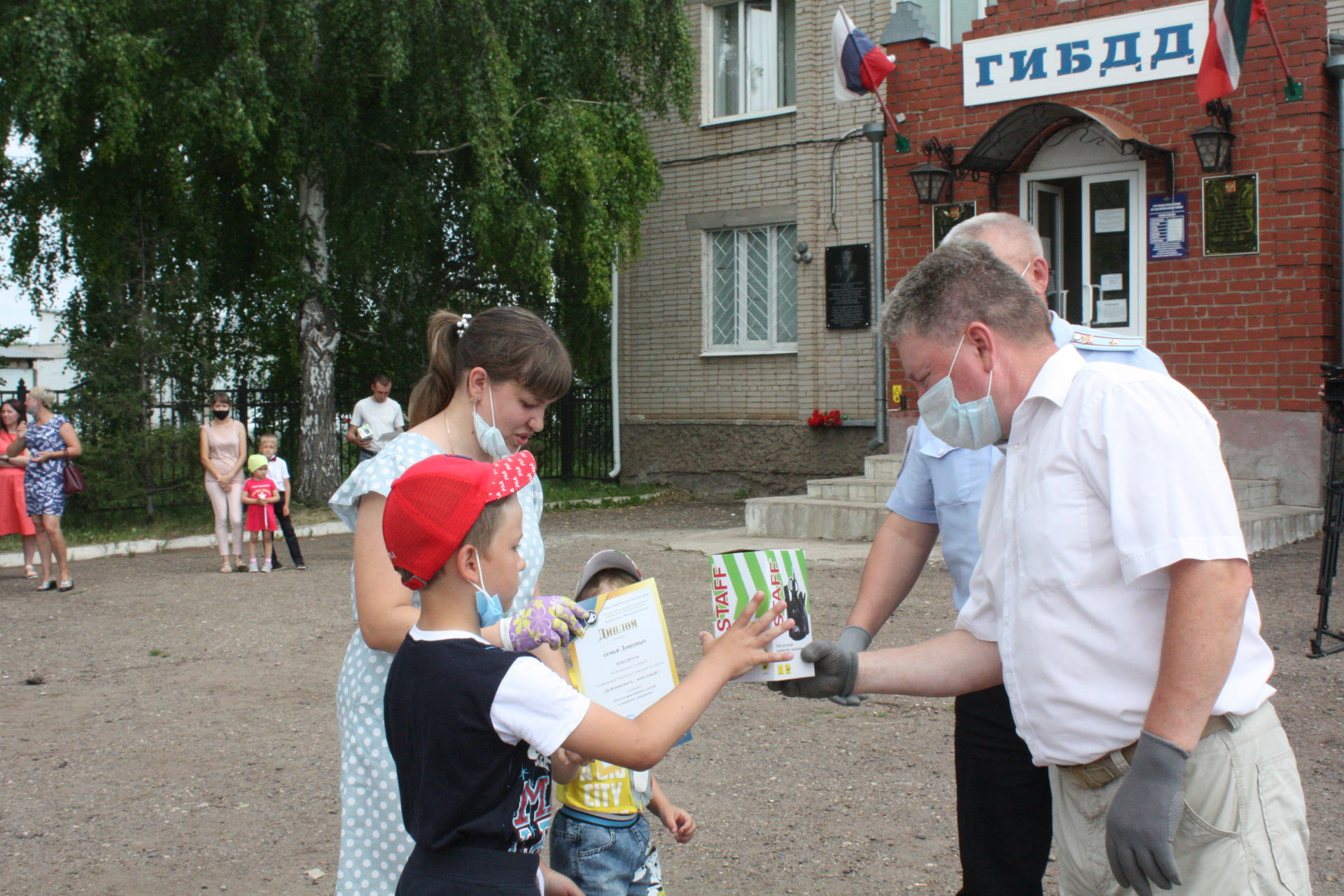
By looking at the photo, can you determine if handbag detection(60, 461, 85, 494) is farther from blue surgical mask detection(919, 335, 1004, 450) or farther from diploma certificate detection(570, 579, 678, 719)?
blue surgical mask detection(919, 335, 1004, 450)

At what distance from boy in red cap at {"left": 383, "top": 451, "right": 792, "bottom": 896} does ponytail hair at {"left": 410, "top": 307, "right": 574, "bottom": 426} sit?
19.2 inches

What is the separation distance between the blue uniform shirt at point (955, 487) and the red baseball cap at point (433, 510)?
3.82 feet

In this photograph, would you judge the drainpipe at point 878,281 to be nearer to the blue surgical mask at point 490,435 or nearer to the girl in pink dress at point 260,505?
the girl in pink dress at point 260,505

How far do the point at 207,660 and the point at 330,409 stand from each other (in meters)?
9.30

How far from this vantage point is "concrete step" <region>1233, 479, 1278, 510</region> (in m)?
11.5

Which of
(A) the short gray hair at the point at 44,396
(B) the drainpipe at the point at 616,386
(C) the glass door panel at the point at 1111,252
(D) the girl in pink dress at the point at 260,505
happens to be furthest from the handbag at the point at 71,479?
(C) the glass door panel at the point at 1111,252

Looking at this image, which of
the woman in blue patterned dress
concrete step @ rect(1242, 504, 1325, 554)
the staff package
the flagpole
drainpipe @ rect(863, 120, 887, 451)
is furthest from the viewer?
drainpipe @ rect(863, 120, 887, 451)

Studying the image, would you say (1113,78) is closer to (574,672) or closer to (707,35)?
(707,35)

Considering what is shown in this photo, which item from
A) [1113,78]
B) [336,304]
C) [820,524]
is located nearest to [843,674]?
[820,524]

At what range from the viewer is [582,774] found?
2.93m

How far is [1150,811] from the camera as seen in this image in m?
1.90

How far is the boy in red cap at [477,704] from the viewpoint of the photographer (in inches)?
82.0

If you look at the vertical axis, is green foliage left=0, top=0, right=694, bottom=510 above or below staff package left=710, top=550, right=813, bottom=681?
above

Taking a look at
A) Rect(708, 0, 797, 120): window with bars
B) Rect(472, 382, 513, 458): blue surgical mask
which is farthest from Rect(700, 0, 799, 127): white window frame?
Rect(472, 382, 513, 458): blue surgical mask
